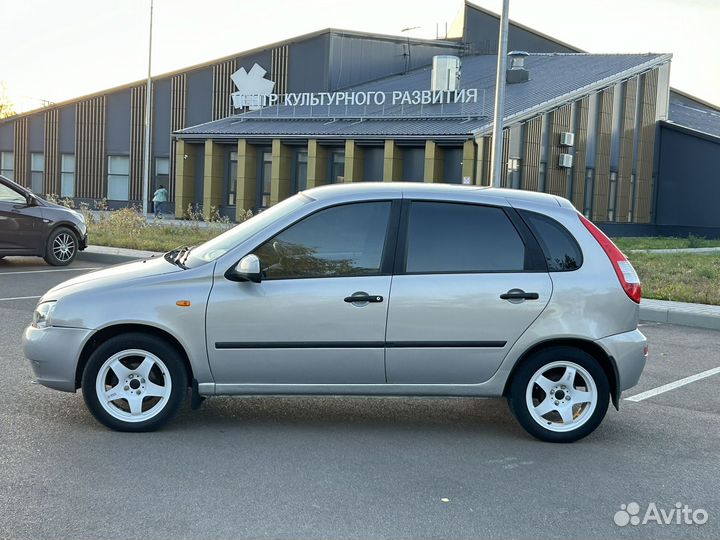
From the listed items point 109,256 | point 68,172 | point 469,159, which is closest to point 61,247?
point 109,256

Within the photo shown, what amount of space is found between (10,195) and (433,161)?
20.0 m

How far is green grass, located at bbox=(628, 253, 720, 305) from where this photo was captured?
547 inches

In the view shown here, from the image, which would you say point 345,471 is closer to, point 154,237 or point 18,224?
point 18,224

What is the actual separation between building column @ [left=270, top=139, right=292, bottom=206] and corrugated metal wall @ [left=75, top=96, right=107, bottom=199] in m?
13.2

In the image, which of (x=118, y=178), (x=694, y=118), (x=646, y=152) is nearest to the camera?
(x=646, y=152)

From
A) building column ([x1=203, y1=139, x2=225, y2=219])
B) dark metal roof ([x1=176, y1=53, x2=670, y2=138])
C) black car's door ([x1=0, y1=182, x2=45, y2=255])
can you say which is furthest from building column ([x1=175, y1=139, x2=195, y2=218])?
black car's door ([x1=0, y1=182, x2=45, y2=255])

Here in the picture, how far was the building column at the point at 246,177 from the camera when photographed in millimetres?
38562

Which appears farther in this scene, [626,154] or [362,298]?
[626,154]

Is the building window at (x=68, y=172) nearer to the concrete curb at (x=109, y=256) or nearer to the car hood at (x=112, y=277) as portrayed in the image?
the concrete curb at (x=109, y=256)

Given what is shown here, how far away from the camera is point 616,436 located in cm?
630

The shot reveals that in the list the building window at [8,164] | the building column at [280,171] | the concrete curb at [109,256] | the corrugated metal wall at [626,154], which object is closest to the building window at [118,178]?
the building window at [8,164]

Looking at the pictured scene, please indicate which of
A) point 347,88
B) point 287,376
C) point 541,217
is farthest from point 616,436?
point 347,88

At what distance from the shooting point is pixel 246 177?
38781mm

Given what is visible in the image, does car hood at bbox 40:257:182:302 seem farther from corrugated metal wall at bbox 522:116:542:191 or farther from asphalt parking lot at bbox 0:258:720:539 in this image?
corrugated metal wall at bbox 522:116:542:191
